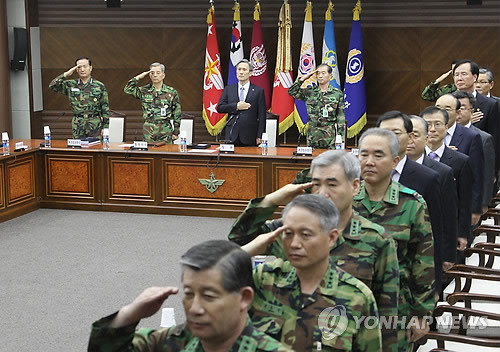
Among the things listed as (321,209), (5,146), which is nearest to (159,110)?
(5,146)

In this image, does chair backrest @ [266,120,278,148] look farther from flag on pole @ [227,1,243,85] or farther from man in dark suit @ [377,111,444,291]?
man in dark suit @ [377,111,444,291]

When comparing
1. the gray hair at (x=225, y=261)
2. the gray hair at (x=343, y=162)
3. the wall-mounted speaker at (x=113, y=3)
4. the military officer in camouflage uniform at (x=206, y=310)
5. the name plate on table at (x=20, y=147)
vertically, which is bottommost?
the name plate on table at (x=20, y=147)

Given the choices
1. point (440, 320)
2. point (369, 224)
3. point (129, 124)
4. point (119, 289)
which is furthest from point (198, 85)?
point (369, 224)

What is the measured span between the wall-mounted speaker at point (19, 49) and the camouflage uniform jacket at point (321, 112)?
5.00 metres

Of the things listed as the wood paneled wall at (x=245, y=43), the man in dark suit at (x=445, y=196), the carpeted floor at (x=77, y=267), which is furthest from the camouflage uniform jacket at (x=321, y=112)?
the man in dark suit at (x=445, y=196)

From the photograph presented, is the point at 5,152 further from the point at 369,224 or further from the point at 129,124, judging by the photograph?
the point at 369,224

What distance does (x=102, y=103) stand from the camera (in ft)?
32.8

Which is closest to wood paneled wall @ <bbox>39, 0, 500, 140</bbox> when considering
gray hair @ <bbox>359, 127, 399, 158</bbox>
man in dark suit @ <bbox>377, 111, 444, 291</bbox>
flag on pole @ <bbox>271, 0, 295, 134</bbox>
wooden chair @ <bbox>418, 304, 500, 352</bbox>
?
flag on pole @ <bbox>271, 0, 295, 134</bbox>

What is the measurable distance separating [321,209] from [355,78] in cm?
885

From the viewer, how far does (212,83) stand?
37.9ft

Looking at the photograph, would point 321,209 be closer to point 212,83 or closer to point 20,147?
point 20,147

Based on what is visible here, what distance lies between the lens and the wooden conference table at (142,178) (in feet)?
28.2

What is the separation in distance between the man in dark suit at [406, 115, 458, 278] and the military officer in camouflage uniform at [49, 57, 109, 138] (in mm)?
6091

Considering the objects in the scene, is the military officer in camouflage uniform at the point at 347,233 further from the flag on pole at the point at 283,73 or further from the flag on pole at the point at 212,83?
the flag on pole at the point at 212,83
